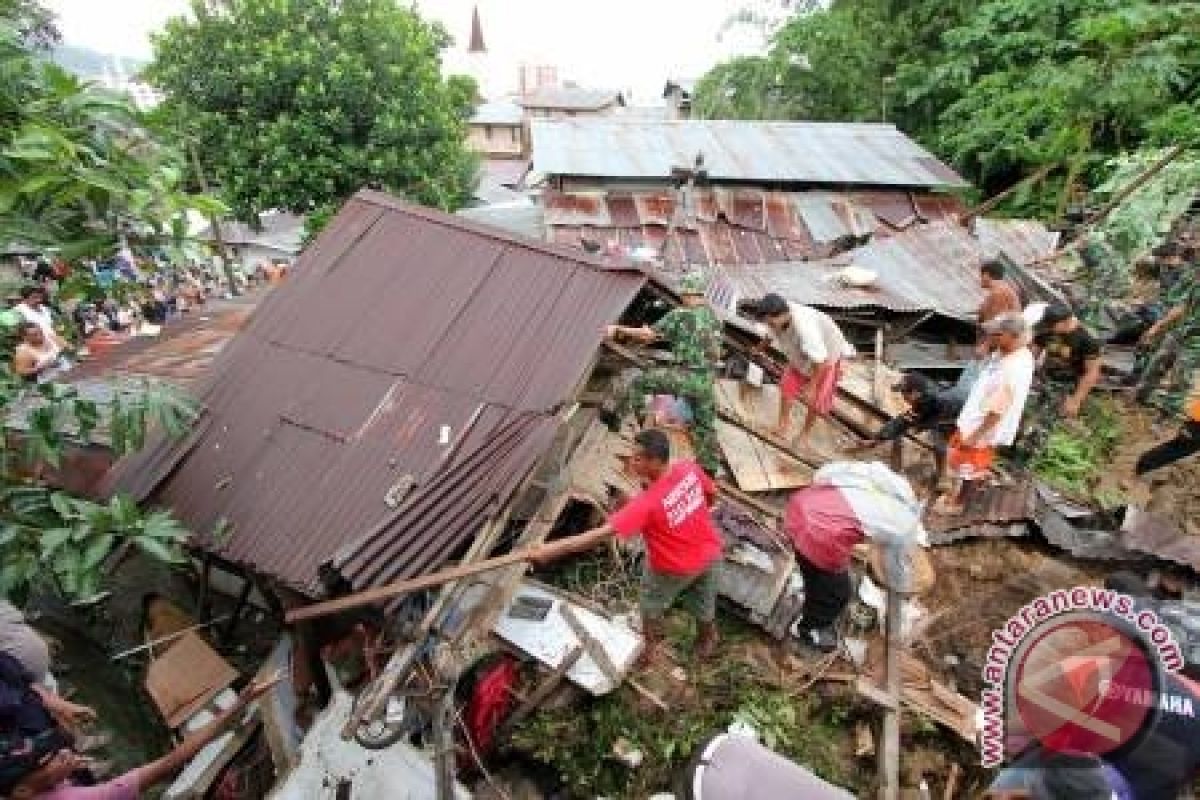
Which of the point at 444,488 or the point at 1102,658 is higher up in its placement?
the point at 1102,658

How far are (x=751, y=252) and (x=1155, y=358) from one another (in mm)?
7501

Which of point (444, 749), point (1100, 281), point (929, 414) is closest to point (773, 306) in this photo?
point (929, 414)

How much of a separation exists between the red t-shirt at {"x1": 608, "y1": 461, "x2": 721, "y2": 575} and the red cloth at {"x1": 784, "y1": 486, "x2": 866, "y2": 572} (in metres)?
0.59

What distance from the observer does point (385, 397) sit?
5699mm

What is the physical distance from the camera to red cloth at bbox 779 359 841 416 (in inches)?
280

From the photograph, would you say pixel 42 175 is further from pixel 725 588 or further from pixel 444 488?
pixel 725 588

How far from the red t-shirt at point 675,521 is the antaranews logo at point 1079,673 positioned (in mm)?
1876

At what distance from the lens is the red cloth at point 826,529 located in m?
4.82

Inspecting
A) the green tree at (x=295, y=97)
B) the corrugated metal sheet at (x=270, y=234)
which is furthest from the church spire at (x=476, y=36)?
the green tree at (x=295, y=97)

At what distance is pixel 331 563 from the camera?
14.4ft

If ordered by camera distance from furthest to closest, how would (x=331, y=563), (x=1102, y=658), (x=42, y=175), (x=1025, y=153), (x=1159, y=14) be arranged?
(x=1025, y=153) < (x=1159, y=14) < (x=331, y=563) < (x=42, y=175) < (x=1102, y=658)

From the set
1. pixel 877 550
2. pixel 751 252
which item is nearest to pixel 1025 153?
pixel 751 252

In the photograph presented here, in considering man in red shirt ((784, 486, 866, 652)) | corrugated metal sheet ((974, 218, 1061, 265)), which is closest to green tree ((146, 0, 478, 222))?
corrugated metal sheet ((974, 218, 1061, 265))

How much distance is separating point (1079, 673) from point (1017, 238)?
12191mm
